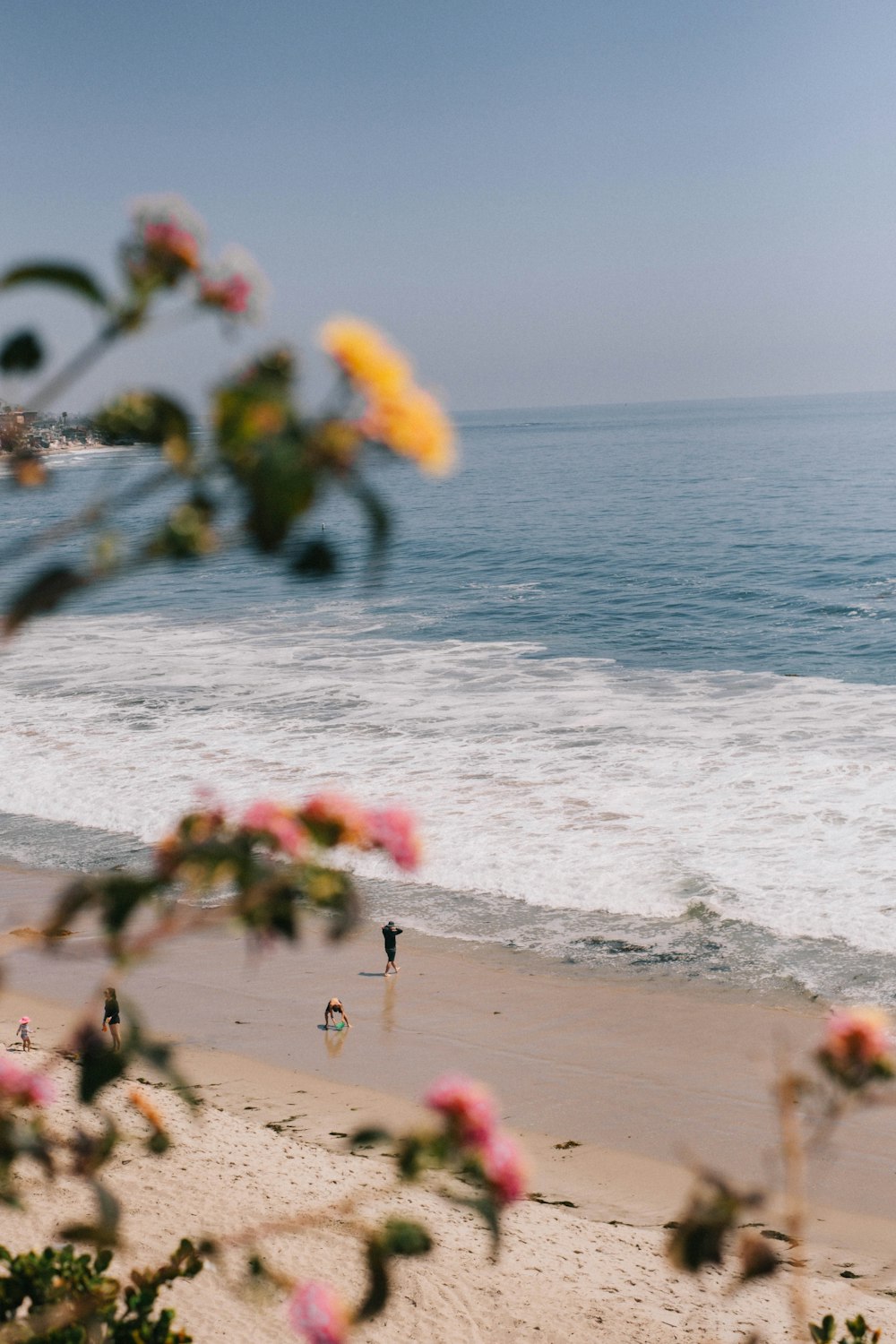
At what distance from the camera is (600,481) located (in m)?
90.7

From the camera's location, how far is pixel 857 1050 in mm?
2080

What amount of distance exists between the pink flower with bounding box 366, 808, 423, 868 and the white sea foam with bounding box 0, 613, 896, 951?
40.9ft

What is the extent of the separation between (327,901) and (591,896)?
13.4m

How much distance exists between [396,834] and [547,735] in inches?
776

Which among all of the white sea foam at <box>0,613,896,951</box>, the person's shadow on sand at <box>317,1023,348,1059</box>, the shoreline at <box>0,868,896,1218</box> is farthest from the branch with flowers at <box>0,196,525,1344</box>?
the white sea foam at <box>0,613,896,951</box>

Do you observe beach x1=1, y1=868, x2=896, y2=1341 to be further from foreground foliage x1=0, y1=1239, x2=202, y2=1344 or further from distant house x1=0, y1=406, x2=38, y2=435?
distant house x1=0, y1=406, x2=38, y2=435

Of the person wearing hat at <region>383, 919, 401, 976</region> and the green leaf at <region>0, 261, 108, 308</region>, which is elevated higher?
the green leaf at <region>0, 261, 108, 308</region>

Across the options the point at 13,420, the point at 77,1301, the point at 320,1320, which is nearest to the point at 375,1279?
the point at 320,1320

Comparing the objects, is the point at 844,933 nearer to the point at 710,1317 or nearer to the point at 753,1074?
the point at 753,1074

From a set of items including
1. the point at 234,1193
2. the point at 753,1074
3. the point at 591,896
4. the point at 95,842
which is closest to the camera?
the point at 234,1193

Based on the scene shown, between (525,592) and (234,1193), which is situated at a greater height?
(525,592)

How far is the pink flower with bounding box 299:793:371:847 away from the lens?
196 centimetres

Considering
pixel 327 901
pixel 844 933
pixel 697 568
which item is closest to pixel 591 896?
pixel 844 933

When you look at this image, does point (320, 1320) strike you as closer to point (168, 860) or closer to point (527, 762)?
point (168, 860)
